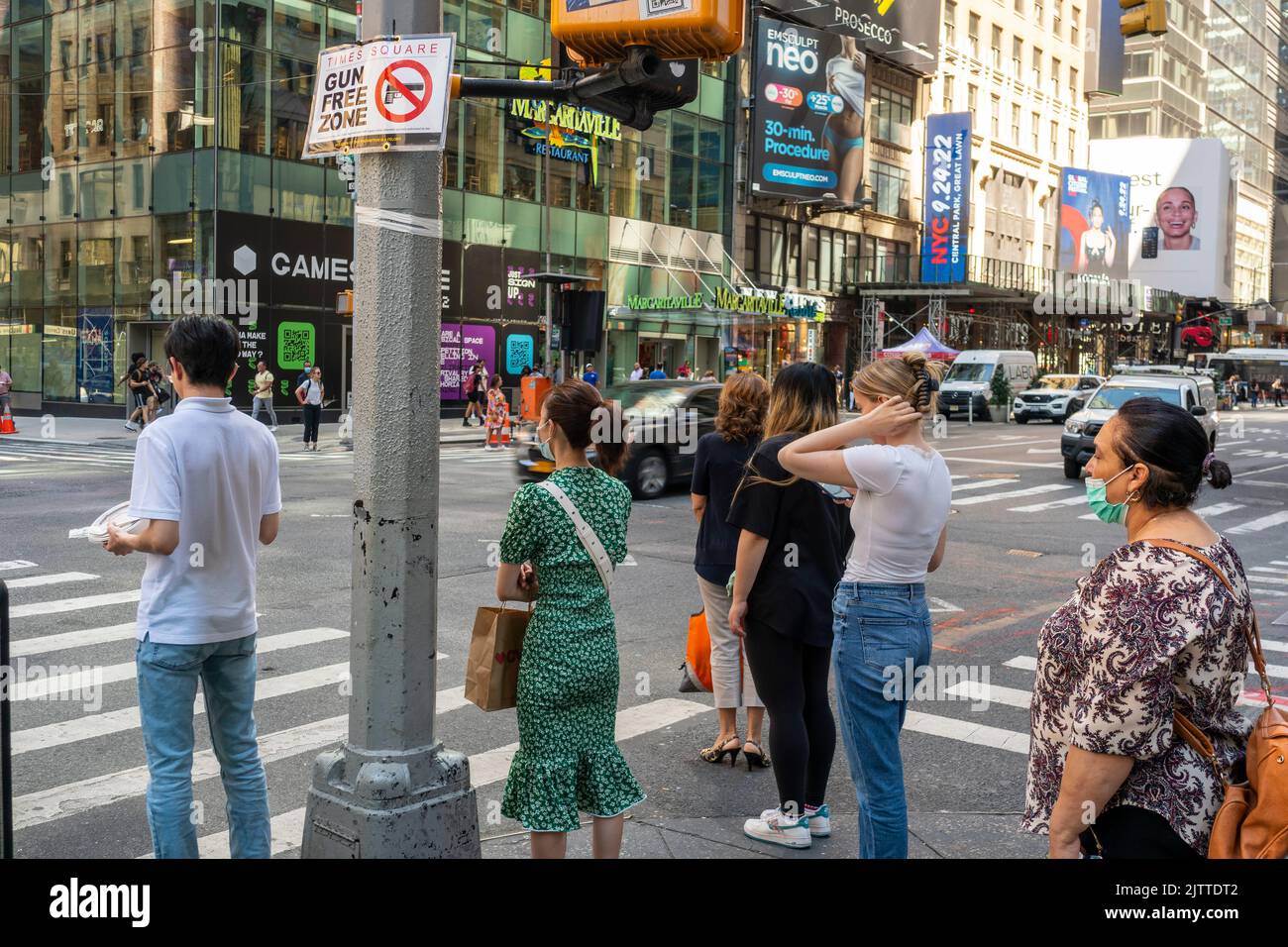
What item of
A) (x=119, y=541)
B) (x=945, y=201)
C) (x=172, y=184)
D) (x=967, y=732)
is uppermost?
(x=945, y=201)

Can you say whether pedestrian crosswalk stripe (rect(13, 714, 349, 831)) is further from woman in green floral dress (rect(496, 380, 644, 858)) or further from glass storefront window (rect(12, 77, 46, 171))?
glass storefront window (rect(12, 77, 46, 171))

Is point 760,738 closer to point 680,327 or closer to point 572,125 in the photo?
point 572,125

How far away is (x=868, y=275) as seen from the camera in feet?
186

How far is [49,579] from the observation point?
33.4 ft

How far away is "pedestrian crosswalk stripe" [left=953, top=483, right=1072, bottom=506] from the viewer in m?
18.6

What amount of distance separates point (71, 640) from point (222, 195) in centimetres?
2586

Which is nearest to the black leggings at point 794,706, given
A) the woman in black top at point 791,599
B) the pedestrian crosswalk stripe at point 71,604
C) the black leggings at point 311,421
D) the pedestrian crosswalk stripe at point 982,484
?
the woman in black top at point 791,599

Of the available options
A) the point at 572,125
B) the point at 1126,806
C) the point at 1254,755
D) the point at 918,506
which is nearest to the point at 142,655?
the point at 918,506

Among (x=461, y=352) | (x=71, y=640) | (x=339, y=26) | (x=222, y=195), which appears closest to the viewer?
(x=71, y=640)

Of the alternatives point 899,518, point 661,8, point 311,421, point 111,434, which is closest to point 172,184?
point 111,434

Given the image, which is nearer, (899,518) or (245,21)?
(899,518)

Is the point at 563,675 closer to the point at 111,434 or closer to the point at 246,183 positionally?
the point at 111,434

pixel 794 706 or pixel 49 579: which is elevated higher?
pixel 794 706

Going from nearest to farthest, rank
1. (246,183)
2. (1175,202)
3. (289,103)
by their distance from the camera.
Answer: (246,183), (289,103), (1175,202)
